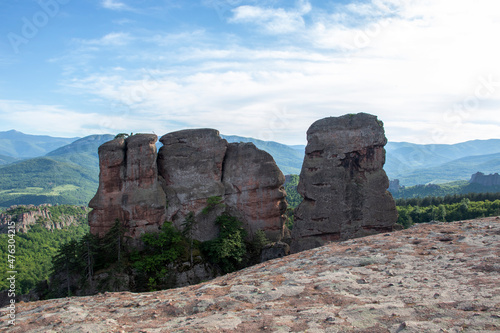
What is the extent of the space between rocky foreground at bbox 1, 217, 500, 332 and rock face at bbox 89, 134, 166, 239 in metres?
23.1

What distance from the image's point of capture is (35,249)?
7450cm

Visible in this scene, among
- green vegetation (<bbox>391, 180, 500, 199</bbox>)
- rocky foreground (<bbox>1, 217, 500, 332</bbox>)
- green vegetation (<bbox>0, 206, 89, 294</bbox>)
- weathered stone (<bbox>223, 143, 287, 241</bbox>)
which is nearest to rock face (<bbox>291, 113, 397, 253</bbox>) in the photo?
weathered stone (<bbox>223, 143, 287, 241</bbox>)

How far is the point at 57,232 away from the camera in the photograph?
8888cm

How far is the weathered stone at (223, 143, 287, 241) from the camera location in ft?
121

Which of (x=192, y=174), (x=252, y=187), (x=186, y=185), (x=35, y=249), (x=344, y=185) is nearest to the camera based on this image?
(x=344, y=185)

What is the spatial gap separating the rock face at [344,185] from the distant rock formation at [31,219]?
74.7 m

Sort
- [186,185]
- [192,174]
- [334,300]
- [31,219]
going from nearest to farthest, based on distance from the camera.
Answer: [334,300] → [186,185] → [192,174] → [31,219]

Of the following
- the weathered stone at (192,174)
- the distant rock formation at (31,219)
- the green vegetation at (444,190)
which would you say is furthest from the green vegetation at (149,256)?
the green vegetation at (444,190)

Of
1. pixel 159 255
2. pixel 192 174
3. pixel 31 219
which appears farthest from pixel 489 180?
pixel 31 219

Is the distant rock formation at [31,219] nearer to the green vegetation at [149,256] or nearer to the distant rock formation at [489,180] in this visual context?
the green vegetation at [149,256]

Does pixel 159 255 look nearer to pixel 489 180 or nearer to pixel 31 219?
pixel 31 219

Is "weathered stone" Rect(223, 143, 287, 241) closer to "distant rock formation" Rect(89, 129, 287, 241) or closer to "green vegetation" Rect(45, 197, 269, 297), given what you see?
"distant rock formation" Rect(89, 129, 287, 241)

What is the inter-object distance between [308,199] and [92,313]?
2605 centimetres

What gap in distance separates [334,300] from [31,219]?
321ft
